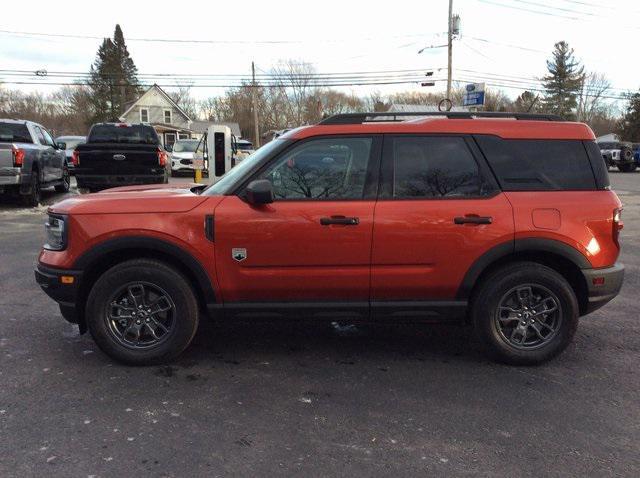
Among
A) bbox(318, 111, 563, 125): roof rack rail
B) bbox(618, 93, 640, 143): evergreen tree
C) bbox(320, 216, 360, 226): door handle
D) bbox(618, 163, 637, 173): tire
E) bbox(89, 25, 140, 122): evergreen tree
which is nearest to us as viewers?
bbox(320, 216, 360, 226): door handle

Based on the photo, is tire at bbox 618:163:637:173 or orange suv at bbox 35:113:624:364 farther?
tire at bbox 618:163:637:173

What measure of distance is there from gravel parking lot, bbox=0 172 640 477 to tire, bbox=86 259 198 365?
153mm

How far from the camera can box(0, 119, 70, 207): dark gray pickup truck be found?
37.4ft

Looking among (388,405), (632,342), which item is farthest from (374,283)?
(632,342)

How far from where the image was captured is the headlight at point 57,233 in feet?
12.9

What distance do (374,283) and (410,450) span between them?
51.7 inches

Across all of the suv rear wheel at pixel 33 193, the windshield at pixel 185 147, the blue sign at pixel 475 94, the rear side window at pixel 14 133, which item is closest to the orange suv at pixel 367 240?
the suv rear wheel at pixel 33 193

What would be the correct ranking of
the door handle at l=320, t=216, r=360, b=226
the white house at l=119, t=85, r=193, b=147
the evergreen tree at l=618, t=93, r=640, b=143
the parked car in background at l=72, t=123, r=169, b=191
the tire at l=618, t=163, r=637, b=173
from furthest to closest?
1. the white house at l=119, t=85, r=193, b=147
2. the evergreen tree at l=618, t=93, r=640, b=143
3. the tire at l=618, t=163, r=637, b=173
4. the parked car in background at l=72, t=123, r=169, b=191
5. the door handle at l=320, t=216, r=360, b=226

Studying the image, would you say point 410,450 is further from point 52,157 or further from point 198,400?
point 52,157

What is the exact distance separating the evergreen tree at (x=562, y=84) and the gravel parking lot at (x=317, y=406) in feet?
247

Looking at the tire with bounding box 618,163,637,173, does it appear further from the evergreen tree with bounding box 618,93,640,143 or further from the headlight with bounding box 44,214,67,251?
the headlight with bounding box 44,214,67,251

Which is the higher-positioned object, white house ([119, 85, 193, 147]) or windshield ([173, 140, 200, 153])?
white house ([119, 85, 193, 147])

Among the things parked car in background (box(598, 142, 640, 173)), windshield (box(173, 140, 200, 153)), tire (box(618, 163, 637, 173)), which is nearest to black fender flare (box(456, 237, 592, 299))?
windshield (box(173, 140, 200, 153))

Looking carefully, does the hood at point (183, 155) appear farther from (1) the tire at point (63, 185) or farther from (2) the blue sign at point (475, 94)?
(2) the blue sign at point (475, 94)
